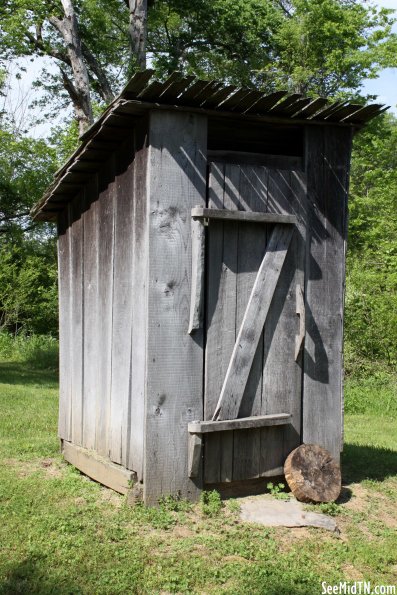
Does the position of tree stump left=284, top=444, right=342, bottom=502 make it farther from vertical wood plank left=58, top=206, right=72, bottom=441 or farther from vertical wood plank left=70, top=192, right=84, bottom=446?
vertical wood plank left=58, top=206, right=72, bottom=441

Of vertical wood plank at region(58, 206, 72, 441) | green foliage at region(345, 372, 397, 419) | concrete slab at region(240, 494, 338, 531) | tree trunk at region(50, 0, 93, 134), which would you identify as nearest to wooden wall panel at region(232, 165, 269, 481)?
concrete slab at region(240, 494, 338, 531)

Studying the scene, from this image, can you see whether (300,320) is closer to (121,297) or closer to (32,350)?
(121,297)

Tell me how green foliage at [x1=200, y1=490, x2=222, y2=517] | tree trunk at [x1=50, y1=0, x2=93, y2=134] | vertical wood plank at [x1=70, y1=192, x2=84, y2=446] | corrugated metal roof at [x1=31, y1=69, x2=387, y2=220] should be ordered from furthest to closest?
tree trunk at [x1=50, y1=0, x2=93, y2=134] < vertical wood plank at [x1=70, y1=192, x2=84, y2=446] < green foliage at [x1=200, y1=490, x2=222, y2=517] < corrugated metal roof at [x1=31, y1=69, x2=387, y2=220]

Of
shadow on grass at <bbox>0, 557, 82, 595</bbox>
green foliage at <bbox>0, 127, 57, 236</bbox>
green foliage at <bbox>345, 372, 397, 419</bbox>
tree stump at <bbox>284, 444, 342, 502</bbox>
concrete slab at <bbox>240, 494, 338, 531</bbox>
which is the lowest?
green foliage at <bbox>345, 372, 397, 419</bbox>

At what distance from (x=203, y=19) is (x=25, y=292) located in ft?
34.9

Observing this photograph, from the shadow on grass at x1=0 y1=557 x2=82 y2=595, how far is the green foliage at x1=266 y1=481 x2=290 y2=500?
215cm

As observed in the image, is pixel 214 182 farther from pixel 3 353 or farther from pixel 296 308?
pixel 3 353

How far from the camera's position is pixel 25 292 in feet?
72.3

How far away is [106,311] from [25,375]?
420 inches

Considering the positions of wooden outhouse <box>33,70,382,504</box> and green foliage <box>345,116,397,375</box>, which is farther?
green foliage <box>345,116,397,375</box>

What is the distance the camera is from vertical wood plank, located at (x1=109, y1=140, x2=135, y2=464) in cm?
594

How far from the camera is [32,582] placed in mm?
4324

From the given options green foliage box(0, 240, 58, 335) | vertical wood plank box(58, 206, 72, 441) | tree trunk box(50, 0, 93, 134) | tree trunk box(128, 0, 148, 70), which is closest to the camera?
vertical wood plank box(58, 206, 72, 441)

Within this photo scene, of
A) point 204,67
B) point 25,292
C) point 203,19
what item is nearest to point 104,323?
point 25,292
